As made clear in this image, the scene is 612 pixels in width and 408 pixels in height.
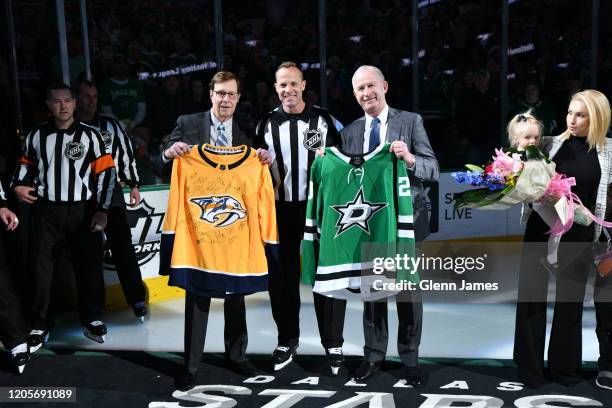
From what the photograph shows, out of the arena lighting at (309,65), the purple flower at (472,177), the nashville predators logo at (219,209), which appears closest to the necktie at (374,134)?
the purple flower at (472,177)

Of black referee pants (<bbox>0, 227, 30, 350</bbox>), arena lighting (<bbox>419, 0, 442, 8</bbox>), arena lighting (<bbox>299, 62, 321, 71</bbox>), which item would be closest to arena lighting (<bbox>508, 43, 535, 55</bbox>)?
arena lighting (<bbox>419, 0, 442, 8</bbox>)

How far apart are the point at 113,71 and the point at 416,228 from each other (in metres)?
3.14

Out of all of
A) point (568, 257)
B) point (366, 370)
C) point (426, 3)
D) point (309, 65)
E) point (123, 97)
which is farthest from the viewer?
point (426, 3)

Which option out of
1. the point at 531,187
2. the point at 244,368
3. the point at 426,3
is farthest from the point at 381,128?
the point at 426,3

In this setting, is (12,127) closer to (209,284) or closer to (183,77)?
(183,77)

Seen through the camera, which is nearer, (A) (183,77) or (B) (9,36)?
(B) (9,36)

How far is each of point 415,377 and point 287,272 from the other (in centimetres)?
80

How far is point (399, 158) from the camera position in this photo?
3.32 meters

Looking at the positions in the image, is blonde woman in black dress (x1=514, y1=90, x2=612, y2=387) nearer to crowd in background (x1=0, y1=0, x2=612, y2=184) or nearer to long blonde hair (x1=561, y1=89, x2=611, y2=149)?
long blonde hair (x1=561, y1=89, x2=611, y2=149)

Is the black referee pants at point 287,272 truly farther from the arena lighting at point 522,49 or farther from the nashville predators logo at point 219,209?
the arena lighting at point 522,49

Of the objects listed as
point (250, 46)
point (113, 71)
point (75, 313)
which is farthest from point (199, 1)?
point (75, 313)

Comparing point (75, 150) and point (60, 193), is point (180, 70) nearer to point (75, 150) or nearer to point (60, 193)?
point (75, 150)

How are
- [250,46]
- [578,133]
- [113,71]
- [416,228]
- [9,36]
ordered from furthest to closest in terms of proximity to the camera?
[250,46] < [113,71] < [9,36] < [416,228] < [578,133]

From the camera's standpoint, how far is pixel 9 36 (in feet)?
16.9
